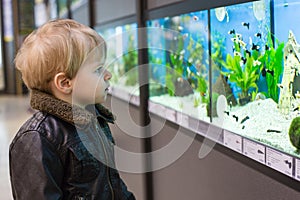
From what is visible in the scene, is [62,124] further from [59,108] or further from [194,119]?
[194,119]

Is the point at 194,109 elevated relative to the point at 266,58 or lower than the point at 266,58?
lower

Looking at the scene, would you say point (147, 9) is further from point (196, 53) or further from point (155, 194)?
point (155, 194)

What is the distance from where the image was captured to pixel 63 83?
4.94 ft

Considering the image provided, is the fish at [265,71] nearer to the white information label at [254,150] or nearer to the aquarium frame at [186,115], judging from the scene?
the aquarium frame at [186,115]

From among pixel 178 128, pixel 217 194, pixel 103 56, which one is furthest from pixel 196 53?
pixel 103 56

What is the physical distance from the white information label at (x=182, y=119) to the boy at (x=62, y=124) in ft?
2.66

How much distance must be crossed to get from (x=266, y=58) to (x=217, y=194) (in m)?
0.73

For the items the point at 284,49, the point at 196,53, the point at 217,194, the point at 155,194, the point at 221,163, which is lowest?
the point at 155,194

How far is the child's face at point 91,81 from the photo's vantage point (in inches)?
60.0

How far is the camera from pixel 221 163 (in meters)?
2.01

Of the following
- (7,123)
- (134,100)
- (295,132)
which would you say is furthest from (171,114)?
(7,123)

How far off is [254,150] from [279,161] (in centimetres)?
18

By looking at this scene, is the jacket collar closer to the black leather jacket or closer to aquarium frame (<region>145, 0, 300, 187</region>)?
the black leather jacket

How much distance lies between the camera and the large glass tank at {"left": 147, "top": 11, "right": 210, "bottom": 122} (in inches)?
85.9
